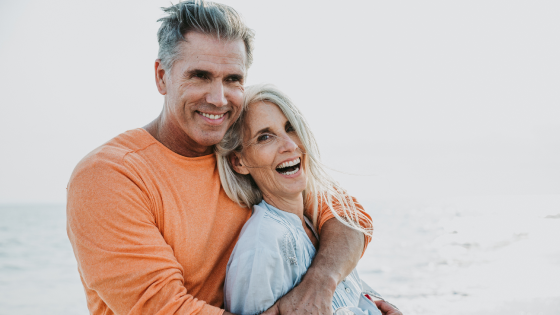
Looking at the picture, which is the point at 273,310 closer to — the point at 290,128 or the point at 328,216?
the point at 328,216

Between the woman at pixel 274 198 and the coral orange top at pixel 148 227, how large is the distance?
0.53ft

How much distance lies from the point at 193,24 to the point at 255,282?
1.43m

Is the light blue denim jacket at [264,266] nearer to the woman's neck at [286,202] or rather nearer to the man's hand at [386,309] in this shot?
the woman's neck at [286,202]

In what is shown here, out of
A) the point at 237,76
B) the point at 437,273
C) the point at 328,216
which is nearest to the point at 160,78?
the point at 237,76

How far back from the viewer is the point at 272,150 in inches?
103

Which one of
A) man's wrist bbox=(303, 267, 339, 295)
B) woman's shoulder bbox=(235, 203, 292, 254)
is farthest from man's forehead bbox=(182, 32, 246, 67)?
man's wrist bbox=(303, 267, 339, 295)

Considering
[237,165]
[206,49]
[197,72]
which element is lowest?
[237,165]

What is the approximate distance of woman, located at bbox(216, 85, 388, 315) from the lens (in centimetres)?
213

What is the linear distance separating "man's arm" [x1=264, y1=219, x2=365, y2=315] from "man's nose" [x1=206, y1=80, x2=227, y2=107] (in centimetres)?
106

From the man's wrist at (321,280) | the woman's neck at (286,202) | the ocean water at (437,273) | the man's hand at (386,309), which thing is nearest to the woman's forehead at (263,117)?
the woman's neck at (286,202)

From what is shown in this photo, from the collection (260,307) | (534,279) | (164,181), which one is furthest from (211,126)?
(534,279)

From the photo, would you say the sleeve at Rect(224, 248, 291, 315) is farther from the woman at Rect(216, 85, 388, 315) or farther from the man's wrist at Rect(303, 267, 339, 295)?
the man's wrist at Rect(303, 267, 339, 295)

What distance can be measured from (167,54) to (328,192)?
1401 millimetres

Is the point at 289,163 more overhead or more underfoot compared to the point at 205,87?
more underfoot
